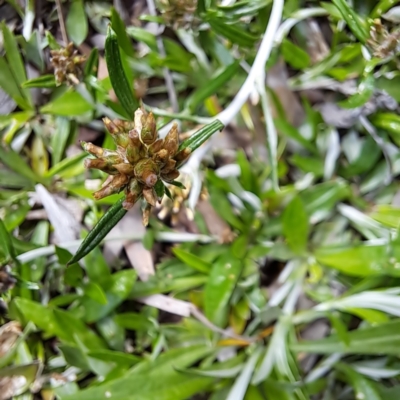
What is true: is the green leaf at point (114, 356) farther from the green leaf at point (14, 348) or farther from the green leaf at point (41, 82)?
the green leaf at point (41, 82)

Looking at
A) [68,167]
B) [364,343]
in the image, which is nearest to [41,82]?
[68,167]

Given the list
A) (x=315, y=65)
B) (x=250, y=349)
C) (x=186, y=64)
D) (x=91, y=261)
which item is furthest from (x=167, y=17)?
(x=250, y=349)

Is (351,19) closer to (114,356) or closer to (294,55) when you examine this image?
(294,55)

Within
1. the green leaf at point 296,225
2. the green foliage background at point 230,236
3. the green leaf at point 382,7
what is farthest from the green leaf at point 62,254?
the green leaf at point 382,7

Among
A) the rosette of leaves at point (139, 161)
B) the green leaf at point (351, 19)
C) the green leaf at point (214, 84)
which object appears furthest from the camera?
the green leaf at point (214, 84)

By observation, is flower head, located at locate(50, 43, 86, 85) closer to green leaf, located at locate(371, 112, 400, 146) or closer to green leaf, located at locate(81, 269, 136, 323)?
green leaf, located at locate(81, 269, 136, 323)
